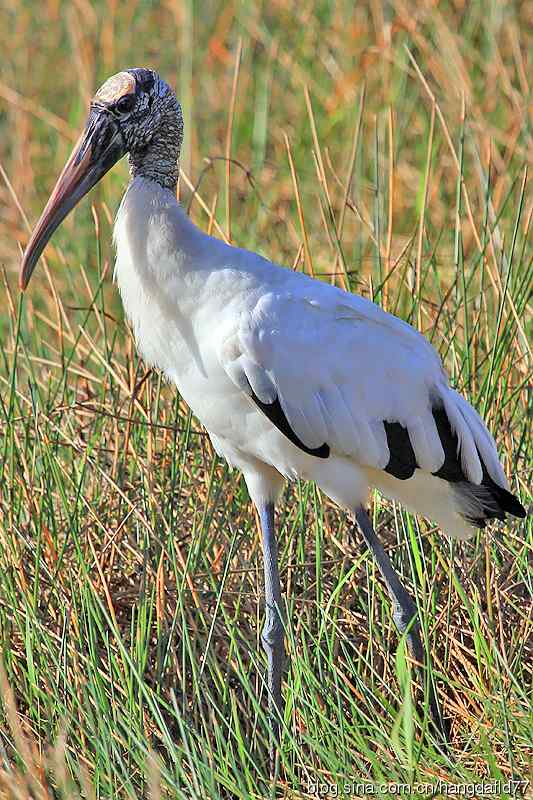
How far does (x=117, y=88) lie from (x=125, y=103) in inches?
1.5

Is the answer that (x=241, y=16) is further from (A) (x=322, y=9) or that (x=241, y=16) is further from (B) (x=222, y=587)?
(B) (x=222, y=587)

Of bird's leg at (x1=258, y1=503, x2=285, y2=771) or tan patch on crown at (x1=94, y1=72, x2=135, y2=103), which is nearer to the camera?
tan patch on crown at (x1=94, y1=72, x2=135, y2=103)

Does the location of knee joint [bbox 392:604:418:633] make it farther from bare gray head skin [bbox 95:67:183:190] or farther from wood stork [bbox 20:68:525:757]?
bare gray head skin [bbox 95:67:183:190]

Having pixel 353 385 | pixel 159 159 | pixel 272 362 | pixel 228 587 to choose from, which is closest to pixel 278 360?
pixel 272 362

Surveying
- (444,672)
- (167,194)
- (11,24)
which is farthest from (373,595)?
(11,24)

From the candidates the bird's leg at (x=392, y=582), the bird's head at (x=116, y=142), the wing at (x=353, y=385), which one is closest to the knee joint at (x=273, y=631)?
the bird's leg at (x=392, y=582)

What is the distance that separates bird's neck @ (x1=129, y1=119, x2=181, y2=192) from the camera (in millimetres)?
2754

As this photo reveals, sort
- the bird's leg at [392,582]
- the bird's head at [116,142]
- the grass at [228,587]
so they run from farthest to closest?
the bird's leg at [392,582], the bird's head at [116,142], the grass at [228,587]

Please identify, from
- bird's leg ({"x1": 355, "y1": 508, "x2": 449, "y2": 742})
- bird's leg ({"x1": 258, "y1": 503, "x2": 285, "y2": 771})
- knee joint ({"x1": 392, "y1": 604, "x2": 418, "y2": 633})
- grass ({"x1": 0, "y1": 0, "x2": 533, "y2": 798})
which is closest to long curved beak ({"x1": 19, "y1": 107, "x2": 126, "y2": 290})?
grass ({"x1": 0, "y1": 0, "x2": 533, "y2": 798})

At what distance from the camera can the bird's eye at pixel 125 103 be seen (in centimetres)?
268

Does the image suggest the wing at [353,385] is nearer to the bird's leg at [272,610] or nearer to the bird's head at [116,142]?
the bird's leg at [272,610]

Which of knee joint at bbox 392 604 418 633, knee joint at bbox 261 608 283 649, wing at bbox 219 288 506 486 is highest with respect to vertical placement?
wing at bbox 219 288 506 486

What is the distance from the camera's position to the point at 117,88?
2.69 metres

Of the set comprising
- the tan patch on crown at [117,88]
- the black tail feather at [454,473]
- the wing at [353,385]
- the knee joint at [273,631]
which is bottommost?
the knee joint at [273,631]
